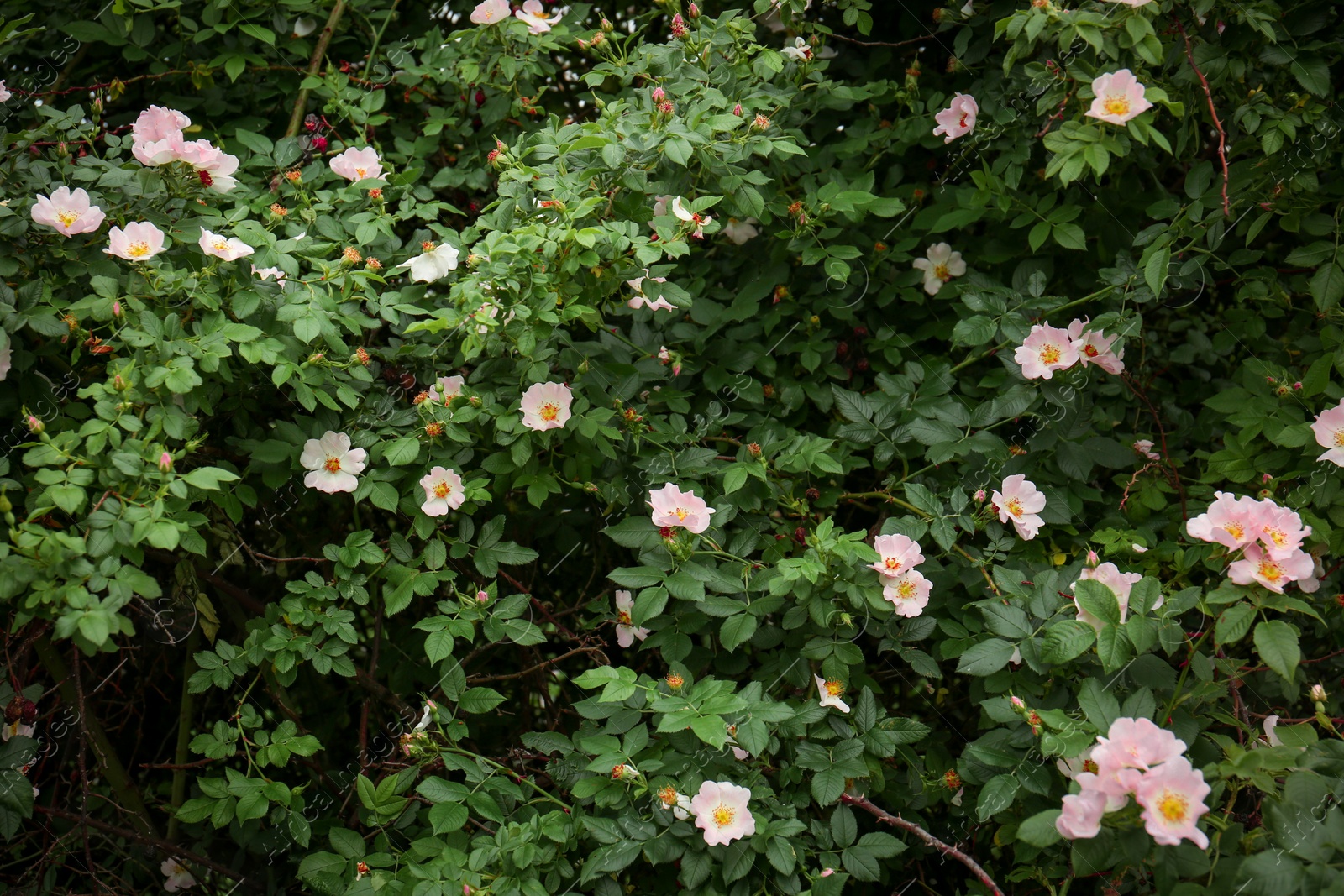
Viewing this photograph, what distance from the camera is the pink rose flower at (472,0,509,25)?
7.47 feet

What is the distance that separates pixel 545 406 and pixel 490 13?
97cm

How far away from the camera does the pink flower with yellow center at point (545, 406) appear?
6.32 ft

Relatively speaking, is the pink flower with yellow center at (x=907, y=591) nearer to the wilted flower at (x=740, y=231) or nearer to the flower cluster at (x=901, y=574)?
the flower cluster at (x=901, y=574)

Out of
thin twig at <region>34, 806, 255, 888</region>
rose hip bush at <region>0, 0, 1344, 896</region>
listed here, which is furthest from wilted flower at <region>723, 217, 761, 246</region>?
thin twig at <region>34, 806, 255, 888</region>

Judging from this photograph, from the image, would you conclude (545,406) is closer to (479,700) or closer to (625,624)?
(625,624)

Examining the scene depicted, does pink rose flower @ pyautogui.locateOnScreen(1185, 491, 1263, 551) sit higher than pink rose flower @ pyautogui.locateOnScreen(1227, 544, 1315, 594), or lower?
higher

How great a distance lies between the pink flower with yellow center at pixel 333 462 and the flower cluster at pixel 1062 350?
1.35 m

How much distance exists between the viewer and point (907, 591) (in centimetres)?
190

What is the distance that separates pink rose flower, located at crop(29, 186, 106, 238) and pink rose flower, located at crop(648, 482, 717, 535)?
43.5 inches

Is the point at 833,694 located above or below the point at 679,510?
below

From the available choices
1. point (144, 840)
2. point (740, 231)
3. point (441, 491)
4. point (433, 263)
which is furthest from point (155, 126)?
point (144, 840)

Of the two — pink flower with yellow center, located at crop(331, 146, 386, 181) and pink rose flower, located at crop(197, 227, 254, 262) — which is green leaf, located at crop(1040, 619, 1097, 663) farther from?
pink flower with yellow center, located at crop(331, 146, 386, 181)

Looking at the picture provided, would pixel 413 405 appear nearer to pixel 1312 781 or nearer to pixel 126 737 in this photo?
pixel 126 737

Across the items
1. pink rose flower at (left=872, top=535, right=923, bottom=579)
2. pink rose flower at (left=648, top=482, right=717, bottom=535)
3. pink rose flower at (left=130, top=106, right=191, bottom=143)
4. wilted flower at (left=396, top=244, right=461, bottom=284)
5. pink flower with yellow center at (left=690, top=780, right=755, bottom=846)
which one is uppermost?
pink rose flower at (left=130, top=106, right=191, bottom=143)
